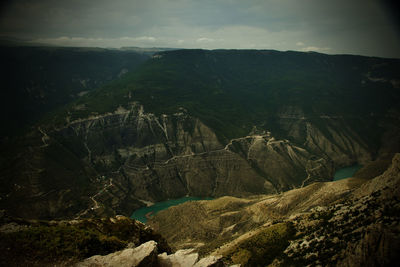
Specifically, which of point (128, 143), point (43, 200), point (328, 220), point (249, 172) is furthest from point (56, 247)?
point (128, 143)

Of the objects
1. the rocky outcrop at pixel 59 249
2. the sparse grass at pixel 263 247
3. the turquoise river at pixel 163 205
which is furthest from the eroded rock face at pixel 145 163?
the rocky outcrop at pixel 59 249

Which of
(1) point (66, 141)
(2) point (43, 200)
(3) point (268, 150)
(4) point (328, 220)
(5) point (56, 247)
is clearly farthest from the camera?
(3) point (268, 150)

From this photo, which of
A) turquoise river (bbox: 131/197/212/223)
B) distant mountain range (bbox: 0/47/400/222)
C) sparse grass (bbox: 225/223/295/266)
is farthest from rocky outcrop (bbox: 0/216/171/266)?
distant mountain range (bbox: 0/47/400/222)

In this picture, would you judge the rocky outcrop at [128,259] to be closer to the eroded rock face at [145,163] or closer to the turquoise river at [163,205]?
the turquoise river at [163,205]

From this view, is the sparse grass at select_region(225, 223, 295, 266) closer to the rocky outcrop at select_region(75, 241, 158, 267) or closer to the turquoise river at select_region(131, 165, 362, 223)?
the rocky outcrop at select_region(75, 241, 158, 267)

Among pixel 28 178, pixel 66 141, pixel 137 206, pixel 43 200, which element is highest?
pixel 66 141

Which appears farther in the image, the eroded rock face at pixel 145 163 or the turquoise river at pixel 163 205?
the turquoise river at pixel 163 205

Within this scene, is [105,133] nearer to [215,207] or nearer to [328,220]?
[215,207]

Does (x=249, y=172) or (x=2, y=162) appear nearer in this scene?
(x=2, y=162)

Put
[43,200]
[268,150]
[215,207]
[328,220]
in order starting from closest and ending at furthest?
1. [328,220]
2. [215,207]
3. [43,200]
4. [268,150]
